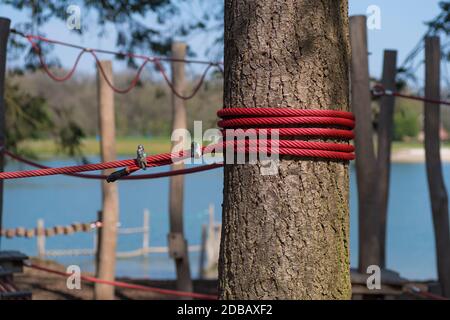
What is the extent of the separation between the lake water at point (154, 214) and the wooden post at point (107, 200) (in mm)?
12243

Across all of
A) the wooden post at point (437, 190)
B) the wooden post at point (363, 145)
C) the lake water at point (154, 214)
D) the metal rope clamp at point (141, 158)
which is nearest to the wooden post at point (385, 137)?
the wooden post at point (437, 190)

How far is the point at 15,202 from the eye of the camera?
158ft

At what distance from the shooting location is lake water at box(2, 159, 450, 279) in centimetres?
2778

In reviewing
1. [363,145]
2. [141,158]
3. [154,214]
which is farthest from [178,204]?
[154,214]

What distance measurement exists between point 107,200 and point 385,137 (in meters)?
2.52

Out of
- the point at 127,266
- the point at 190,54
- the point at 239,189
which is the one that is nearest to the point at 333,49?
the point at 239,189

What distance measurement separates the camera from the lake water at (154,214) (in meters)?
27.8

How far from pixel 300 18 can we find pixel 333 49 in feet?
0.51

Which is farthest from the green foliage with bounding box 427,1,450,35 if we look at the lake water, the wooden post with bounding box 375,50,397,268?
the lake water

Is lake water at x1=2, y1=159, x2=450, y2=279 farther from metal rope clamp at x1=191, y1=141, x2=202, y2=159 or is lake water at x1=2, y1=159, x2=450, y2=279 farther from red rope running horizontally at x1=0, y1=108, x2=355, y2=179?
red rope running horizontally at x1=0, y1=108, x2=355, y2=179

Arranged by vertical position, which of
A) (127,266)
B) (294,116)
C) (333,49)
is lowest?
(127,266)

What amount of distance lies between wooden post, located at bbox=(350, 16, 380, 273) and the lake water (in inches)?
496

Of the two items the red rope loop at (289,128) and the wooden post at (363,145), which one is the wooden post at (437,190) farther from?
the red rope loop at (289,128)
